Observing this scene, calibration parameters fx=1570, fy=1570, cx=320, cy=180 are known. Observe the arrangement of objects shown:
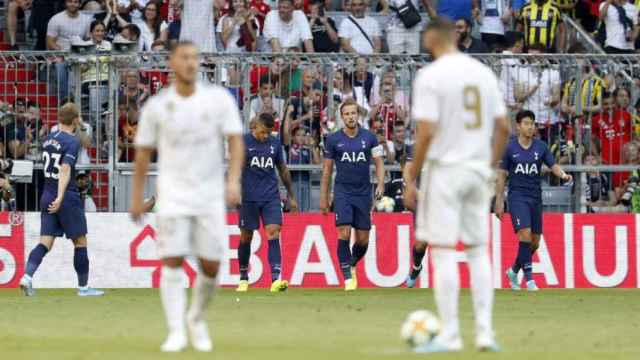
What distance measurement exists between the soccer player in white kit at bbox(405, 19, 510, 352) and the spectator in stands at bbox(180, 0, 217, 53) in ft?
46.4

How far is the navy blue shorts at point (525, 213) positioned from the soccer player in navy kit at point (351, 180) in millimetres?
1849

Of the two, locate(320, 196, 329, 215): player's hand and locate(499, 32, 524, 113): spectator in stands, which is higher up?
locate(499, 32, 524, 113): spectator in stands

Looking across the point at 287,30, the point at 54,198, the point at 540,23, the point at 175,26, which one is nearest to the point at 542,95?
the point at 540,23

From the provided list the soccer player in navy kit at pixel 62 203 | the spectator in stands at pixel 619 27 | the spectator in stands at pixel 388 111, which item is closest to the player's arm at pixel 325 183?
the spectator in stands at pixel 388 111

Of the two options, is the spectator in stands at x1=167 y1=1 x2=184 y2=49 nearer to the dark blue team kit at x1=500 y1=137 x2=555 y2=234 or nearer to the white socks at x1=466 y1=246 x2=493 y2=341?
the dark blue team kit at x1=500 y1=137 x2=555 y2=234

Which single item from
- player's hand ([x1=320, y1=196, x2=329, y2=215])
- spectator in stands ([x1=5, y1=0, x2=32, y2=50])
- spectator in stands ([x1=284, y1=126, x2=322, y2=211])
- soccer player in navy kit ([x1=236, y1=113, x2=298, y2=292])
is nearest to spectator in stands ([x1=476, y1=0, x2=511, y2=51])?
spectator in stands ([x1=284, y1=126, x2=322, y2=211])

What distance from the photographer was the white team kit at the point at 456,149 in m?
11.2

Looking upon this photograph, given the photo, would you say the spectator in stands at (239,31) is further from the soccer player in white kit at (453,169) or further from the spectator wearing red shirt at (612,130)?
the soccer player in white kit at (453,169)

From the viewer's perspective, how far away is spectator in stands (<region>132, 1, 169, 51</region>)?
25.8 meters

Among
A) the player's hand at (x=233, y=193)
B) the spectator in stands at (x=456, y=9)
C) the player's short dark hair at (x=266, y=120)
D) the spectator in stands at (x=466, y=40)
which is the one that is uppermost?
the spectator in stands at (x=456, y=9)

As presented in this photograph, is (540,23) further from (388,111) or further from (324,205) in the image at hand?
(324,205)

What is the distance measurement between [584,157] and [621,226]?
1.17 metres

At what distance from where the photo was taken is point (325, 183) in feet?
69.6

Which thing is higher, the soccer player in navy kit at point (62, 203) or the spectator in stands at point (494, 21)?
the spectator in stands at point (494, 21)
